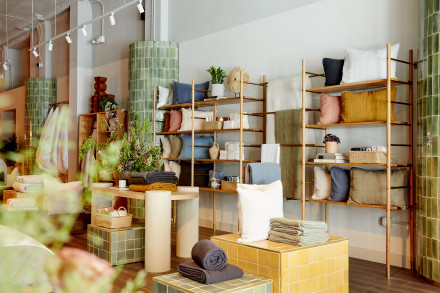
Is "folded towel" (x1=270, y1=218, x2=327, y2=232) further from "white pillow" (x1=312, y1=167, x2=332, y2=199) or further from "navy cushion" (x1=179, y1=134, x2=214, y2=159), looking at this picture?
"navy cushion" (x1=179, y1=134, x2=214, y2=159)

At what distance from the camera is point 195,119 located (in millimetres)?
6215

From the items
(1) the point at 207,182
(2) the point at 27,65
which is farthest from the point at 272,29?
(2) the point at 27,65

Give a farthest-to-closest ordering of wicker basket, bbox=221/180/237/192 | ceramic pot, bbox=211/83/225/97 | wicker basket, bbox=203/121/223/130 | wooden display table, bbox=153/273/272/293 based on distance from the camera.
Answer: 1. ceramic pot, bbox=211/83/225/97
2. wicker basket, bbox=203/121/223/130
3. wicker basket, bbox=221/180/237/192
4. wooden display table, bbox=153/273/272/293

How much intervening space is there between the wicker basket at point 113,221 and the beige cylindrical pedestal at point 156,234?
0.43 meters

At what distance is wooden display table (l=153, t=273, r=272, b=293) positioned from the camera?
2.33 m

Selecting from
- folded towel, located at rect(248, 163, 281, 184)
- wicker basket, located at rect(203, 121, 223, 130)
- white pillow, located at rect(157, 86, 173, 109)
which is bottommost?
folded towel, located at rect(248, 163, 281, 184)

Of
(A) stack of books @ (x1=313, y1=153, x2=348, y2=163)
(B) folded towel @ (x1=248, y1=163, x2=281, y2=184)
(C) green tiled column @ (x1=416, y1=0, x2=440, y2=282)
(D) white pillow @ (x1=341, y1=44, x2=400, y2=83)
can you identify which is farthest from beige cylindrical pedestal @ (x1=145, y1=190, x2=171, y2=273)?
(C) green tiled column @ (x1=416, y1=0, x2=440, y2=282)

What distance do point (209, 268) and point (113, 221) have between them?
6.63 ft

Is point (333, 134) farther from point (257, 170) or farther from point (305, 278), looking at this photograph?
point (305, 278)

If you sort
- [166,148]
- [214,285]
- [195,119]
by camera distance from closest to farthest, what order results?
[214,285]
[195,119]
[166,148]

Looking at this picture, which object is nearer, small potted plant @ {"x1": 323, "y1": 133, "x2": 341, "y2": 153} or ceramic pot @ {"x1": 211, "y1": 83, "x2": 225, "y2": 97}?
small potted plant @ {"x1": 323, "y1": 133, "x2": 341, "y2": 153}

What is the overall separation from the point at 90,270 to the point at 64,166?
9.54 meters

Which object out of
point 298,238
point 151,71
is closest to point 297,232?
point 298,238

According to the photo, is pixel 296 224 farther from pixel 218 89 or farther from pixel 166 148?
pixel 166 148
